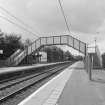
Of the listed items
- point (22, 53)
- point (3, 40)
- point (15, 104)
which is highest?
point (3, 40)

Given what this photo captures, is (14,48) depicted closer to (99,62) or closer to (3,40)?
(3,40)

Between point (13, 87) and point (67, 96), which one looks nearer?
point (67, 96)

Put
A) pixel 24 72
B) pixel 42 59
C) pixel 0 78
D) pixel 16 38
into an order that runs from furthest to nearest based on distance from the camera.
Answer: pixel 42 59, pixel 16 38, pixel 24 72, pixel 0 78

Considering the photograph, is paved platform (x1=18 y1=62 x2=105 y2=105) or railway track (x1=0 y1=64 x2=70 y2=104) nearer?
paved platform (x1=18 y1=62 x2=105 y2=105)

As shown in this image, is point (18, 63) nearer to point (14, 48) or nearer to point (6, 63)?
point (6, 63)

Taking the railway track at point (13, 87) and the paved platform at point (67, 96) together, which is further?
the railway track at point (13, 87)

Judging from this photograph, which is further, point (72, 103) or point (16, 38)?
point (16, 38)

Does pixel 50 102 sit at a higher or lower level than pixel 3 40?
lower

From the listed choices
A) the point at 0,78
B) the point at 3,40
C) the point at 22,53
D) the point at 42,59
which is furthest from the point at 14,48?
the point at 0,78

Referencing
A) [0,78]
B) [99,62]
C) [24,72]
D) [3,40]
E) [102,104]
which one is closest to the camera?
[102,104]

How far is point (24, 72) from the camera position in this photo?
102 feet

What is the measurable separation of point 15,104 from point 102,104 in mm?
3817

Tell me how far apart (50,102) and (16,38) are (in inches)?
2551

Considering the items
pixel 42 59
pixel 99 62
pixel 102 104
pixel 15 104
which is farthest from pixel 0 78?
pixel 42 59
